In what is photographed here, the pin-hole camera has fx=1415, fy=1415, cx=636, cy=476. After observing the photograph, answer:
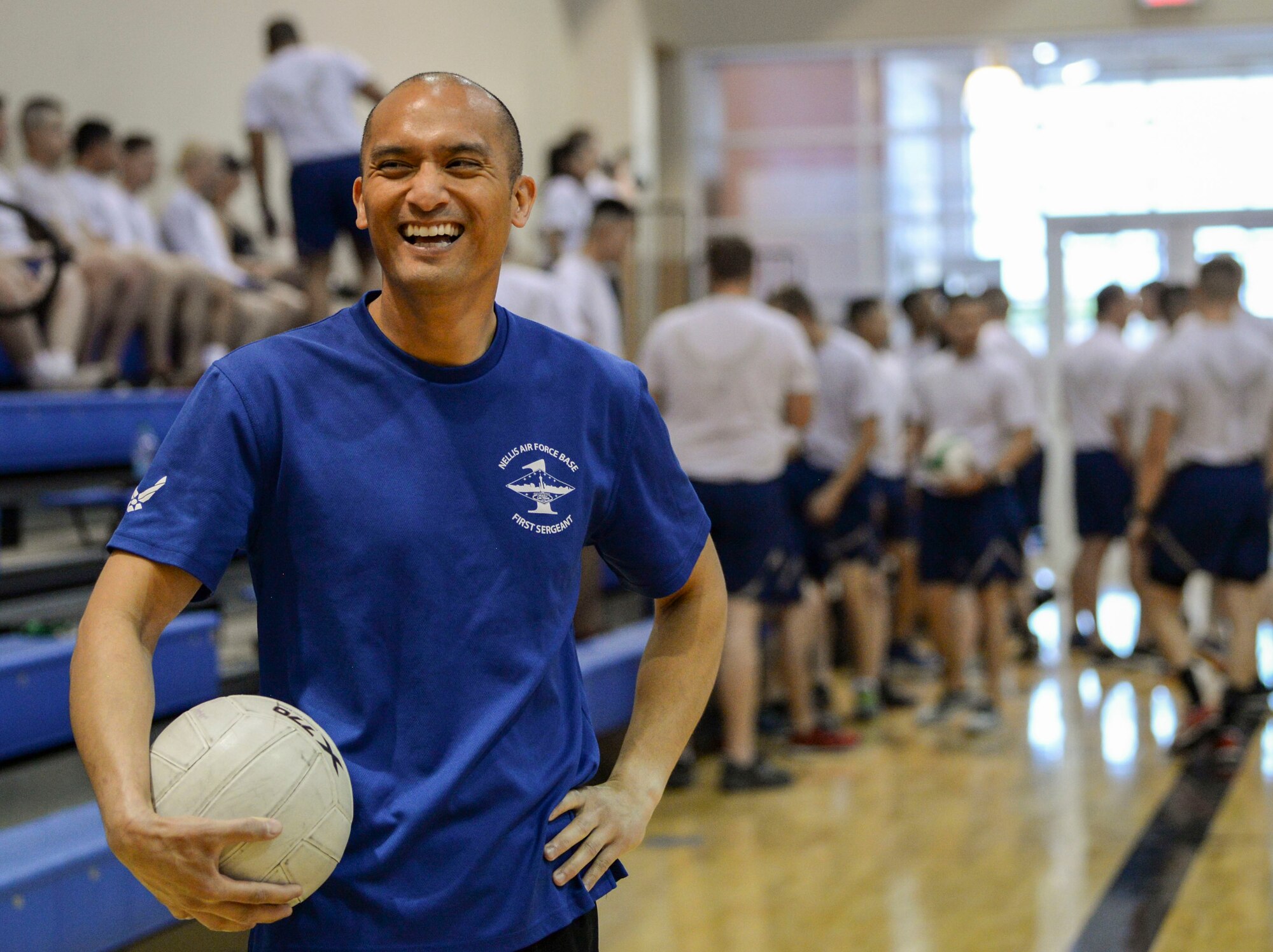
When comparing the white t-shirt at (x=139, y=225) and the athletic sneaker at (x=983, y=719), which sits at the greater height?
the white t-shirt at (x=139, y=225)

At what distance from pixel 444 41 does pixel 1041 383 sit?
237 inches

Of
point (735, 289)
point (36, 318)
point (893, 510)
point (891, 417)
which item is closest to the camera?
point (36, 318)

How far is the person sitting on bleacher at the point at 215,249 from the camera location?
6.68m

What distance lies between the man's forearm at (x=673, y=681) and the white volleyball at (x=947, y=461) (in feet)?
14.8

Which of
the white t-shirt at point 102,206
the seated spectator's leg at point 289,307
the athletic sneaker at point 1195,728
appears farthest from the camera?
the seated spectator's leg at point 289,307

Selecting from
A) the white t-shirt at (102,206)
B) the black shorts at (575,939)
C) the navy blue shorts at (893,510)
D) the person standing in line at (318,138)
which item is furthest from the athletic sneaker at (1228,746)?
the white t-shirt at (102,206)

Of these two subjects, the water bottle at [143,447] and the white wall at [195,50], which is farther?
the white wall at [195,50]

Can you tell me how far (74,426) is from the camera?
15.8 ft

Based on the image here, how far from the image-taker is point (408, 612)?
140 cm

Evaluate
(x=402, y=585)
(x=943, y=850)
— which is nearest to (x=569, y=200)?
(x=943, y=850)

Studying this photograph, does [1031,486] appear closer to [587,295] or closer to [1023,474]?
[1023,474]

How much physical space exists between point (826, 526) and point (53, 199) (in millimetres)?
3835

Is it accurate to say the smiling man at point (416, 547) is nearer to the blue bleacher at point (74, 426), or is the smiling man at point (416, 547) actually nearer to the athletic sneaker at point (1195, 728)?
the blue bleacher at point (74, 426)

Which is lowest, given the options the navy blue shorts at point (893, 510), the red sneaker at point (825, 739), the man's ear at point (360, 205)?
the red sneaker at point (825, 739)
